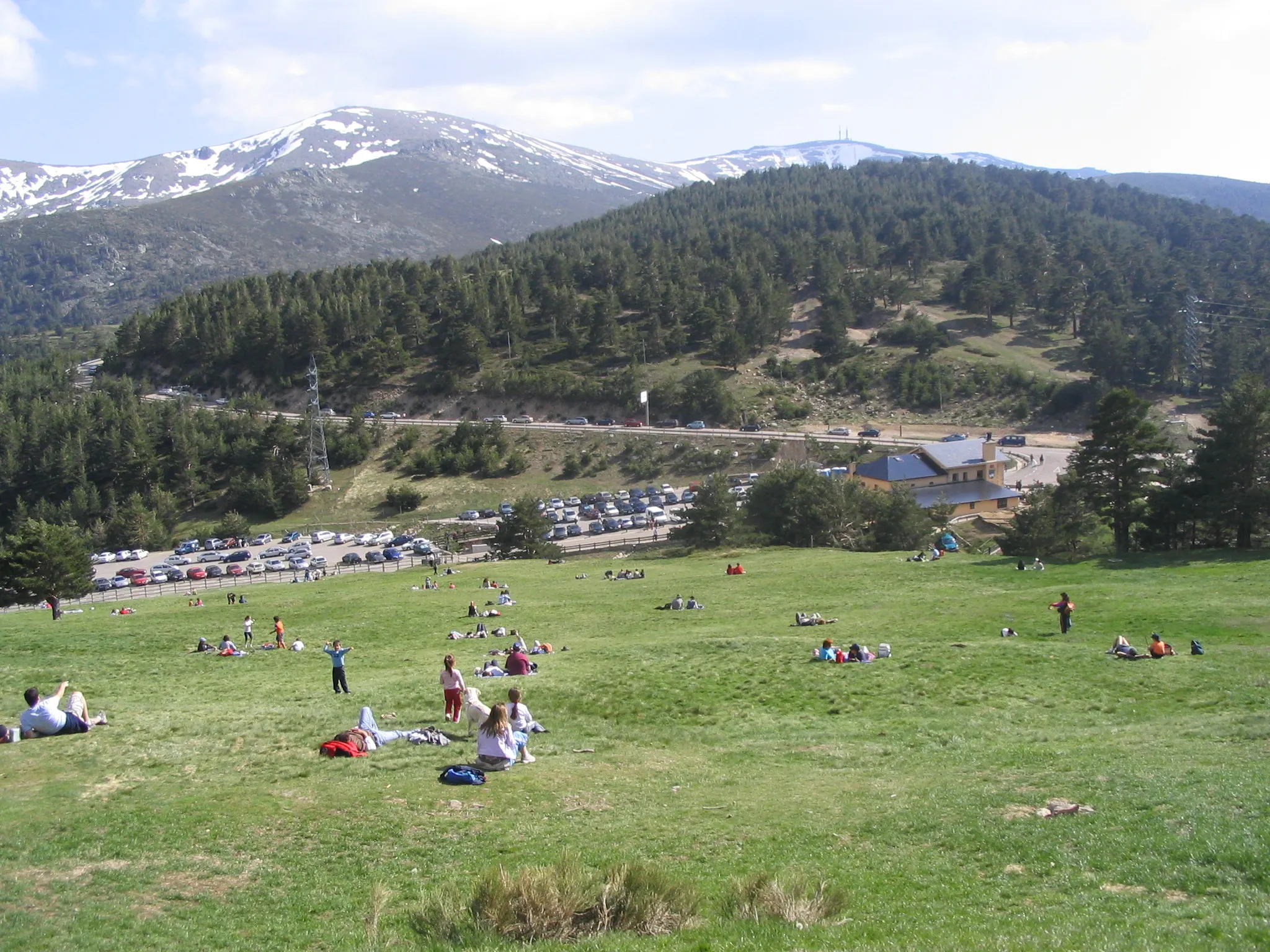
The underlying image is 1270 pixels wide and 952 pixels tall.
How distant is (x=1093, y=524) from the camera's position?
185 feet

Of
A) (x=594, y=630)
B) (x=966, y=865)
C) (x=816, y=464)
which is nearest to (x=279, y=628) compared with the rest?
(x=594, y=630)

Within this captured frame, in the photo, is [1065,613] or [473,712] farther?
[1065,613]

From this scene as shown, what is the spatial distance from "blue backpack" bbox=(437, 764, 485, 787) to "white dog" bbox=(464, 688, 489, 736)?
1613 mm

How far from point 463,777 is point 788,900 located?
6.40 metres

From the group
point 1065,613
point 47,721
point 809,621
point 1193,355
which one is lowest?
point 809,621

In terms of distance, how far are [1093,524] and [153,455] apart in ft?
358

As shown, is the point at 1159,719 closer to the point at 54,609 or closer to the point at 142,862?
the point at 142,862

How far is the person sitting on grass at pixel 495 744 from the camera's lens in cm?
1489

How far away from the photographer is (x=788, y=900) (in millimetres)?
9453

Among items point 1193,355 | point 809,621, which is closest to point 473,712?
point 809,621

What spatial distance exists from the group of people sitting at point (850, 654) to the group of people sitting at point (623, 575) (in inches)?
855

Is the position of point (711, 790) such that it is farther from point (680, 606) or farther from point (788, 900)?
point (680, 606)

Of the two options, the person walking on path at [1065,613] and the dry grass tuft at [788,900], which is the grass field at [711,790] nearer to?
the dry grass tuft at [788,900]

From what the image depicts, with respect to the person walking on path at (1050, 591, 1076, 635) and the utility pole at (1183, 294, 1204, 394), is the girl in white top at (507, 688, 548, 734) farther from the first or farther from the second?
the utility pole at (1183, 294, 1204, 394)
